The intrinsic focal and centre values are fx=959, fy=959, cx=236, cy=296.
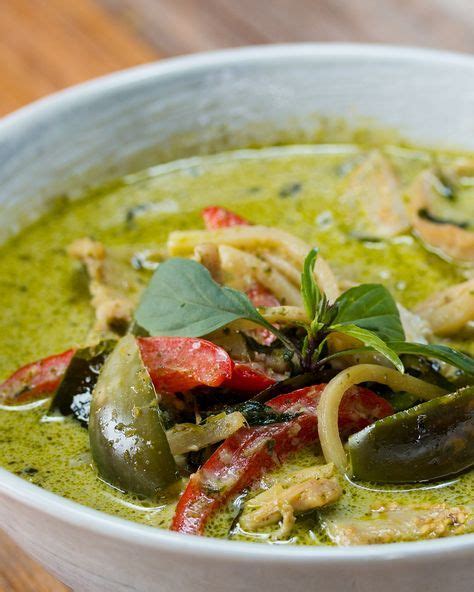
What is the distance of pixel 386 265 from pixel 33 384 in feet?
4.01

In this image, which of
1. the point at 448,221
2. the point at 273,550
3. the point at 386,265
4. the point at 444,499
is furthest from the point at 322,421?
the point at 448,221

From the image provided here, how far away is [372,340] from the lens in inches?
82.7

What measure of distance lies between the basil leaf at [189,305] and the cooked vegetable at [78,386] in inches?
7.1

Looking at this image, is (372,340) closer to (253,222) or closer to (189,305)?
(189,305)

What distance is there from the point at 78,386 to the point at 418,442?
2.89 feet

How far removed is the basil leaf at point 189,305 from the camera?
2.24m

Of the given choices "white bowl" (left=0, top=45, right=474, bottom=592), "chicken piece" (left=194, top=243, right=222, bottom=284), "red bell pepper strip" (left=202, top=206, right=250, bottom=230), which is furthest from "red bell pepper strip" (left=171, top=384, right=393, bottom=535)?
"white bowl" (left=0, top=45, right=474, bottom=592)

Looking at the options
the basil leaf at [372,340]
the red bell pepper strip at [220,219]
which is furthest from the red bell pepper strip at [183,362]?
the red bell pepper strip at [220,219]

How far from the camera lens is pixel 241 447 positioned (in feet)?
7.24

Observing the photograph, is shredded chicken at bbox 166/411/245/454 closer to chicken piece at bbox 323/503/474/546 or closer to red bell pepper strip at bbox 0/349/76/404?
chicken piece at bbox 323/503/474/546

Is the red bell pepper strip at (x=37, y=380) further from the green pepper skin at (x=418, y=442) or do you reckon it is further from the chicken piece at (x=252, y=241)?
the green pepper skin at (x=418, y=442)

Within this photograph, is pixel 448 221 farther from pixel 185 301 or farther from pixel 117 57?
pixel 117 57

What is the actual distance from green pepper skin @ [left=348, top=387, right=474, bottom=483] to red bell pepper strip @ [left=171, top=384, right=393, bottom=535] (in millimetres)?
125

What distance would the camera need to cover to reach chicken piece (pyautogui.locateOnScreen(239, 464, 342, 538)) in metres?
2.09
